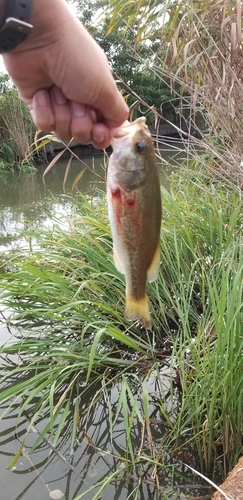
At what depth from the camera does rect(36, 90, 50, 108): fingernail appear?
1.36m

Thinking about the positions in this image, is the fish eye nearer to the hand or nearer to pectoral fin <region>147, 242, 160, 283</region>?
the hand

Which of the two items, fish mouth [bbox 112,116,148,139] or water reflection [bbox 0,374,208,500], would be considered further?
water reflection [bbox 0,374,208,500]

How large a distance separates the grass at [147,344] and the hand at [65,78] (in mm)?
1023

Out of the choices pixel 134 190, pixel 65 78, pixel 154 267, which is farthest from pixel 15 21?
pixel 154 267

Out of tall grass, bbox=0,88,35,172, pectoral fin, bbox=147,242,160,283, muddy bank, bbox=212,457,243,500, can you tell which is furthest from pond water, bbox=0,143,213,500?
tall grass, bbox=0,88,35,172

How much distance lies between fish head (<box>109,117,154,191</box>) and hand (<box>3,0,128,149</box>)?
12 cm

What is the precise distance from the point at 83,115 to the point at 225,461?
1.69 meters

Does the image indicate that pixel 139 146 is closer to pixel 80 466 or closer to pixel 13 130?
pixel 80 466

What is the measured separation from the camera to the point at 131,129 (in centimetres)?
128

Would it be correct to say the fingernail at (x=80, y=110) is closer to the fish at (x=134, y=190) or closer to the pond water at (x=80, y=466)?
the fish at (x=134, y=190)

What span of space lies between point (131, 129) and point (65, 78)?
231 mm

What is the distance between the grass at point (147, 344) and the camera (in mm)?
2146

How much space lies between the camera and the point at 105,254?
338 centimetres

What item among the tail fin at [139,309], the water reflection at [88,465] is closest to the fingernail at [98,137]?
the tail fin at [139,309]
